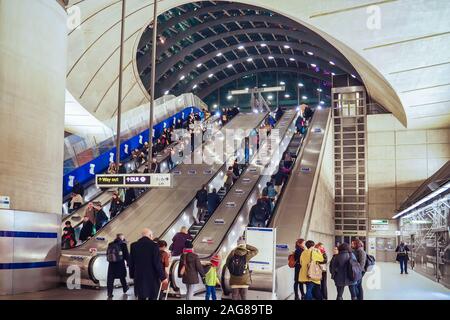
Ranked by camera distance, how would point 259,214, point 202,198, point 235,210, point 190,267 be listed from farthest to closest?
point 202,198
point 235,210
point 259,214
point 190,267

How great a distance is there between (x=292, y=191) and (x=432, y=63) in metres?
6.51

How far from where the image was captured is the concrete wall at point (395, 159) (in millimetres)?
26453

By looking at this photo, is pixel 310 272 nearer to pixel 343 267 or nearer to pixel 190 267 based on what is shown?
pixel 343 267

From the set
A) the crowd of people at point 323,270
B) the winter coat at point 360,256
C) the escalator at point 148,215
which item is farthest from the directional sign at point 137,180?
the winter coat at point 360,256

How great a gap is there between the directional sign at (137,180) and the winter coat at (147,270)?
4823 mm

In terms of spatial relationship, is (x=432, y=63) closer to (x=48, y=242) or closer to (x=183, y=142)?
(x=183, y=142)

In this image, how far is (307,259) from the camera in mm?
9414

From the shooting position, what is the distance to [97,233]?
14.7m

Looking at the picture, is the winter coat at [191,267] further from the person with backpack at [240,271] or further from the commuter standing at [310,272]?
the commuter standing at [310,272]

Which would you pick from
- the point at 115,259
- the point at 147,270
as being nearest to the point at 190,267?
the point at 115,259

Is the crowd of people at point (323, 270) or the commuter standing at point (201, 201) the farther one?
the commuter standing at point (201, 201)

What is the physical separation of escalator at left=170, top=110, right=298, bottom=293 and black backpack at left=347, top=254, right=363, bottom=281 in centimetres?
328

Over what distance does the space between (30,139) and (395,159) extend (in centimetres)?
2163
